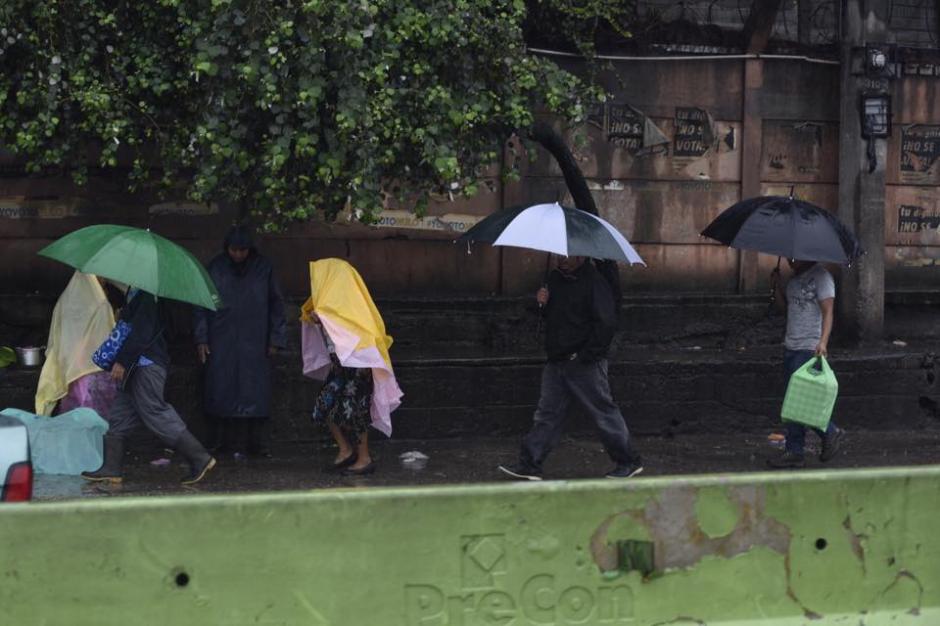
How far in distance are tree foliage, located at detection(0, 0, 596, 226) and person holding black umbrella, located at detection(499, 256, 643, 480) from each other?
95 centimetres

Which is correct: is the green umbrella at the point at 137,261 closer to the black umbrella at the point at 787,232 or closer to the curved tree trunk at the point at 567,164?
the curved tree trunk at the point at 567,164

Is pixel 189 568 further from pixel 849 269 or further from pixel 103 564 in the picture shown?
pixel 849 269

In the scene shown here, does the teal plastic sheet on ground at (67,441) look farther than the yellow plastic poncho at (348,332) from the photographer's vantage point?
No

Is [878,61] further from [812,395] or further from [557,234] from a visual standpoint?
[557,234]

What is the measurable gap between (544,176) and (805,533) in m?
6.09

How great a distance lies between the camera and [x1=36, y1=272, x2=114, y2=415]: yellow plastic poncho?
8422 mm

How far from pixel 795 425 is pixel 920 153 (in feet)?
12.6

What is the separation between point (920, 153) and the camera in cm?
1127

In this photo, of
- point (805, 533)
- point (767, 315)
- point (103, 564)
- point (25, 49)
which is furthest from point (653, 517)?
point (767, 315)

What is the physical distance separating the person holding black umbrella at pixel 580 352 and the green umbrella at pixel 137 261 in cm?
218

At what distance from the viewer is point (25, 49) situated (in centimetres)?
813

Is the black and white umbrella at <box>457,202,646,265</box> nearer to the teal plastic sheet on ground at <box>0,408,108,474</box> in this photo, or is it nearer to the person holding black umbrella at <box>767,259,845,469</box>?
the person holding black umbrella at <box>767,259,845,469</box>

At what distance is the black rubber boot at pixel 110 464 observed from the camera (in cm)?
790

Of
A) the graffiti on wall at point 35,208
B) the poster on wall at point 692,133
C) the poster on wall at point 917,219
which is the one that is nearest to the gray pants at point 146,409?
the graffiti on wall at point 35,208
